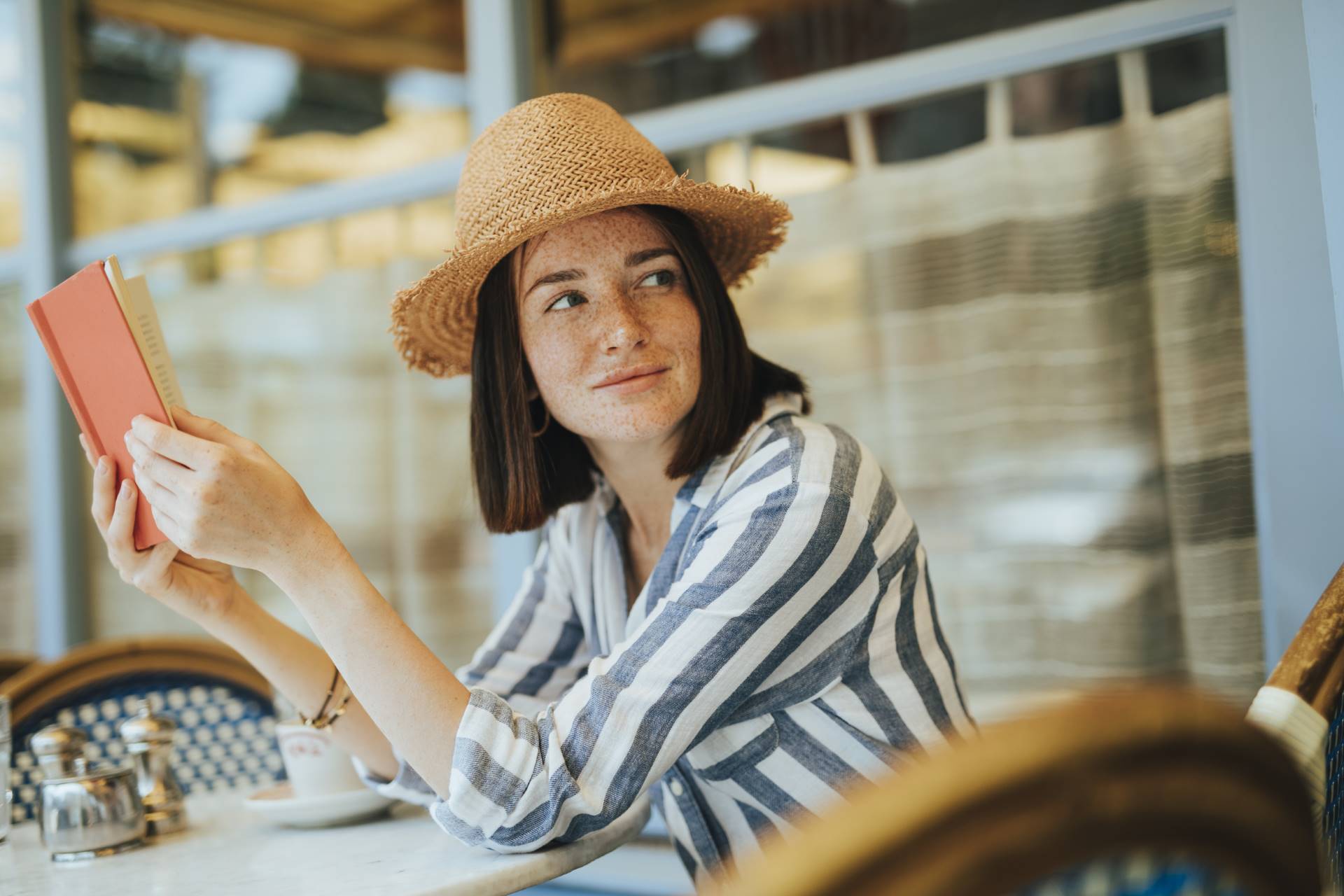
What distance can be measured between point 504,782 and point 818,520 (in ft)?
1.42

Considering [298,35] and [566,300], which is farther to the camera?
[298,35]

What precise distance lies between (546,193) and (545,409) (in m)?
0.41

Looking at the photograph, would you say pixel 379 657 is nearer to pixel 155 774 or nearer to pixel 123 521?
pixel 123 521

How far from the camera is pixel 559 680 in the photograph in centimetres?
163

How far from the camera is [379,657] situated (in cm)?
115

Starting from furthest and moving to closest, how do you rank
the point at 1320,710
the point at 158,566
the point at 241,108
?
1. the point at 241,108
2. the point at 158,566
3. the point at 1320,710

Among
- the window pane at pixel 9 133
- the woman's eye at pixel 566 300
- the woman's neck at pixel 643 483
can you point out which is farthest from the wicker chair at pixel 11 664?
the window pane at pixel 9 133

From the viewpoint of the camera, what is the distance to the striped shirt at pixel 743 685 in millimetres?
1135

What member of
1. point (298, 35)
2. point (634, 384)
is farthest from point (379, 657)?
point (298, 35)

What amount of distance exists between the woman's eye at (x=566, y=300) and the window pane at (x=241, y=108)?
47.3 inches

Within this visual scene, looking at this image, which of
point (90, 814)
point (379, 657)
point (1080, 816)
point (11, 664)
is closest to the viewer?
point (1080, 816)

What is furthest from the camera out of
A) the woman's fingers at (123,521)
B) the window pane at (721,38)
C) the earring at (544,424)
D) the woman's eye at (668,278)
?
the window pane at (721,38)

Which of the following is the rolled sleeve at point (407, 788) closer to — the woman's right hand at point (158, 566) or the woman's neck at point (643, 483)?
the woman's right hand at point (158, 566)

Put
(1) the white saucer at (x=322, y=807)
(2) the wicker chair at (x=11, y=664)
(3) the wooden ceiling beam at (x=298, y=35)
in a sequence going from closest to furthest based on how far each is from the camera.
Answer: (1) the white saucer at (x=322, y=807), (2) the wicker chair at (x=11, y=664), (3) the wooden ceiling beam at (x=298, y=35)
